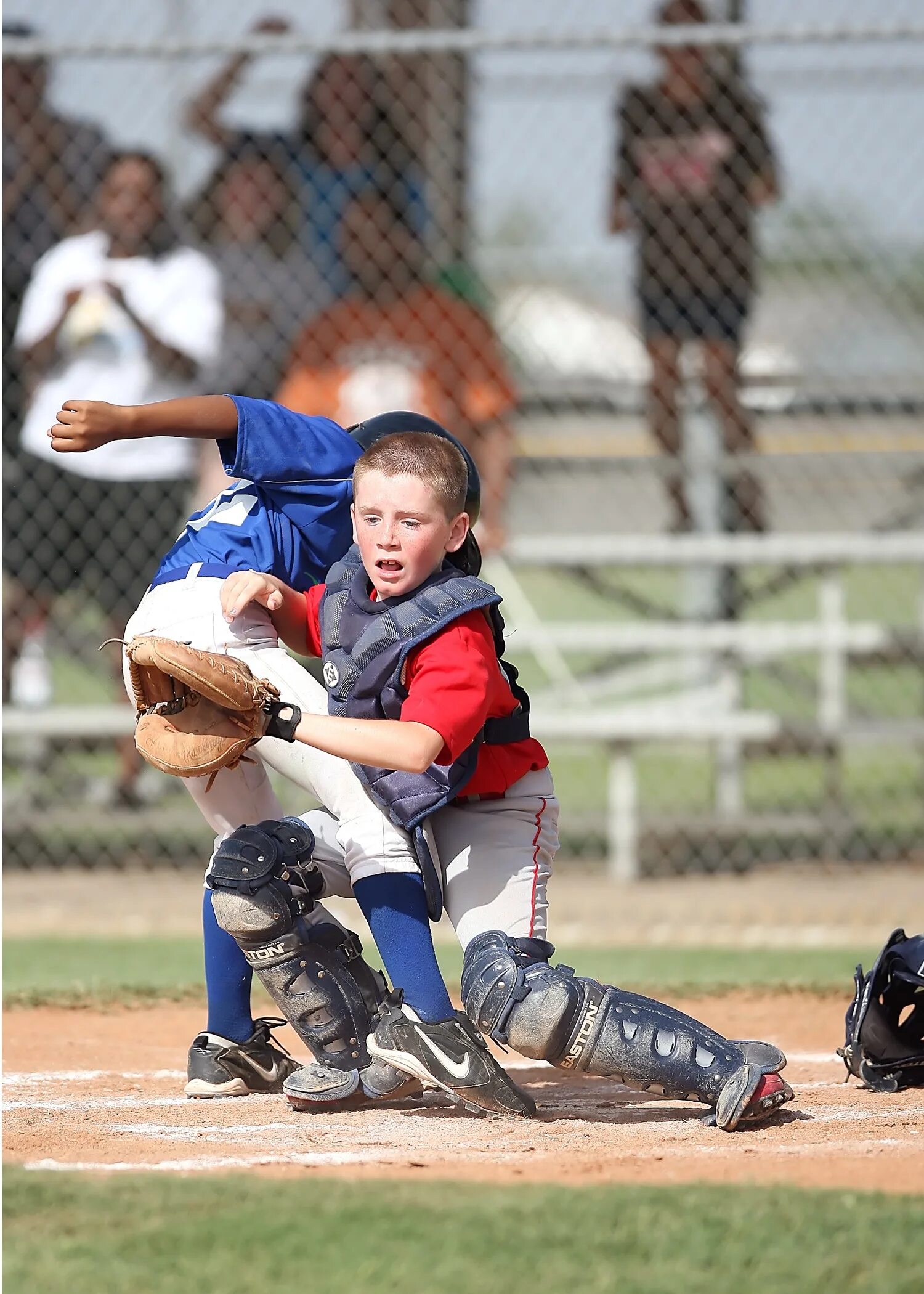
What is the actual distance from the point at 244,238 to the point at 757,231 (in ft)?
6.62

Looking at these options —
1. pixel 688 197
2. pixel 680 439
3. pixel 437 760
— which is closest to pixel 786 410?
pixel 680 439

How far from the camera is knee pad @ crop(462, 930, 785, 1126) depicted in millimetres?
2957

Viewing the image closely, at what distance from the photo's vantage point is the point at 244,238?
6695 millimetres

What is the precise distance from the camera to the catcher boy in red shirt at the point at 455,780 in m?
2.95

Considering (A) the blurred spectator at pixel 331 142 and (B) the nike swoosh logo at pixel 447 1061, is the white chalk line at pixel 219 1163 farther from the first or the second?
(A) the blurred spectator at pixel 331 142

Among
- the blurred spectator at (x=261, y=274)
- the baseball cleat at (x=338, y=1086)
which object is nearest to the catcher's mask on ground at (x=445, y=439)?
the baseball cleat at (x=338, y=1086)

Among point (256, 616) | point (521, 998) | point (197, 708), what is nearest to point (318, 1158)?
point (521, 998)

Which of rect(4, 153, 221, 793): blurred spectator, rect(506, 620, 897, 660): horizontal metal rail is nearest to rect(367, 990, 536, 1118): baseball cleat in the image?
rect(506, 620, 897, 660): horizontal metal rail

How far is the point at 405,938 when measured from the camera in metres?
3.11

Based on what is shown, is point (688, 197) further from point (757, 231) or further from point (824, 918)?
point (824, 918)

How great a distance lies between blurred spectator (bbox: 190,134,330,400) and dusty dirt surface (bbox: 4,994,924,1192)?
11.0 ft

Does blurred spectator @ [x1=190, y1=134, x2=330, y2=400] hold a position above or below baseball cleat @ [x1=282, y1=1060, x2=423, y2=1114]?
above

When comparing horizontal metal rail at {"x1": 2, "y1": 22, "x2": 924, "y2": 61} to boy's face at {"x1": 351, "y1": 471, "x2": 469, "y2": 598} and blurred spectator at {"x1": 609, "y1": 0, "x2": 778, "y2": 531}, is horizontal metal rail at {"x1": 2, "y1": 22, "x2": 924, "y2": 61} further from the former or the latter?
boy's face at {"x1": 351, "y1": 471, "x2": 469, "y2": 598}

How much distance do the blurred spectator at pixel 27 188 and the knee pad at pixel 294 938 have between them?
3.97 meters
